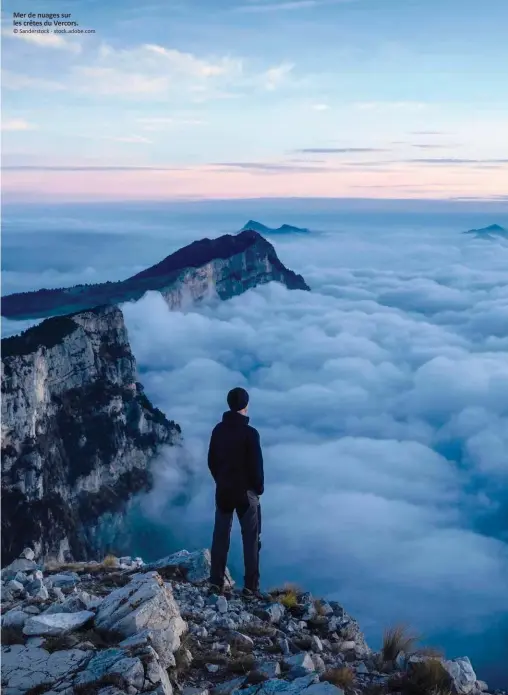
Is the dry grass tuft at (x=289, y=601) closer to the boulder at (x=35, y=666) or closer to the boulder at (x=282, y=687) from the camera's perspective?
the boulder at (x=282, y=687)

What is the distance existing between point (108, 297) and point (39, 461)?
94286mm

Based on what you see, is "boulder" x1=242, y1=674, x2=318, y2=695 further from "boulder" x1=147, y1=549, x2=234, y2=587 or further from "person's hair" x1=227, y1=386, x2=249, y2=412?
"boulder" x1=147, y1=549, x2=234, y2=587

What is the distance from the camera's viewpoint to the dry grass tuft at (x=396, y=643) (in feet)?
28.8

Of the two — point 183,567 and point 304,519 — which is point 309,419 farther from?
point 183,567

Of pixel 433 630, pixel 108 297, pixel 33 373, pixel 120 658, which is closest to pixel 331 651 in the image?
pixel 120 658

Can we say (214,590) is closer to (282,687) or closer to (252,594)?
(252,594)

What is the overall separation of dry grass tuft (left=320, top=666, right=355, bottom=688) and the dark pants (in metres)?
3.19

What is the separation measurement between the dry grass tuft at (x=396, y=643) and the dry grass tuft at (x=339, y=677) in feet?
4.20

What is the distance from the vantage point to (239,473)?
33.6 feet

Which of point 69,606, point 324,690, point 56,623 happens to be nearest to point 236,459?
point 69,606

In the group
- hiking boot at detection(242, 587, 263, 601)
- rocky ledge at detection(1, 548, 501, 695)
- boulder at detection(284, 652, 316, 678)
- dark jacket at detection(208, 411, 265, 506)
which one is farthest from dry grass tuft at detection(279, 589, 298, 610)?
boulder at detection(284, 652, 316, 678)

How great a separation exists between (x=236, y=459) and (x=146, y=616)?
283cm

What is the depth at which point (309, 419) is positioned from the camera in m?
171

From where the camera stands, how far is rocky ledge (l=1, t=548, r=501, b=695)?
22.6 ft
